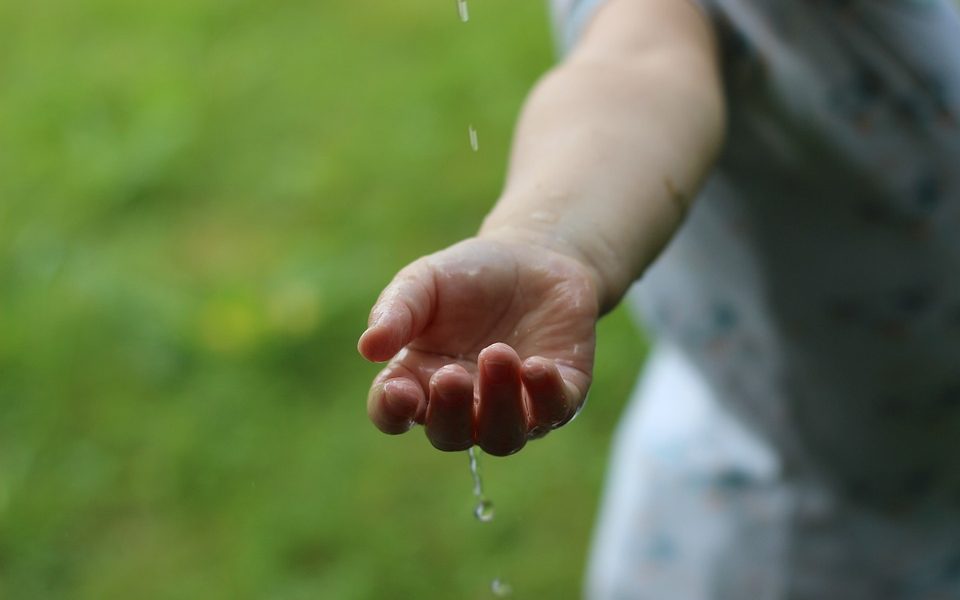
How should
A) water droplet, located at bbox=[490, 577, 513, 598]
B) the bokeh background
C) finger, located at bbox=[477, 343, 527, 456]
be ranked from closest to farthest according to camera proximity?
finger, located at bbox=[477, 343, 527, 456]
water droplet, located at bbox=[490, 577, 513, 598]
the bokeh background

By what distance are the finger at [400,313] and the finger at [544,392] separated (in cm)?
7

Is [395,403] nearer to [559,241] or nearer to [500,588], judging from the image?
[559,241]

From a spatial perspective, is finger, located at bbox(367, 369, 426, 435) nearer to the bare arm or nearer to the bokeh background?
the bare arm

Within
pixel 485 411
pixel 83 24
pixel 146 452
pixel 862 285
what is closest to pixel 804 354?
pixel 862 285

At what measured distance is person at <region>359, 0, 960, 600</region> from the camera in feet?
2.27

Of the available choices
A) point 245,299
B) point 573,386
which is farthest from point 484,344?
point 245,299

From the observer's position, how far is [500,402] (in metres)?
0.62

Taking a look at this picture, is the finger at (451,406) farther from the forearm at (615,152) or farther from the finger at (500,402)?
the forearm at (615,152)

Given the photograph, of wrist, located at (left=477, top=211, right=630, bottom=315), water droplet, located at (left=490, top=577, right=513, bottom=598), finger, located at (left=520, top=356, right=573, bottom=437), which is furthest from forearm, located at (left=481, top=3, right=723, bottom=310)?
water droplet, located at (left=490, top=577, right=513, bottom=598)

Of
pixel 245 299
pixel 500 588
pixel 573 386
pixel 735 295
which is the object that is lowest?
pixel 500 588

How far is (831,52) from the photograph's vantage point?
102cm

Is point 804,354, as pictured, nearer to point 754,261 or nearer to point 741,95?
point 754,261

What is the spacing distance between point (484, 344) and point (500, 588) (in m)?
0.88

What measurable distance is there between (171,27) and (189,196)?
0.57 metres
